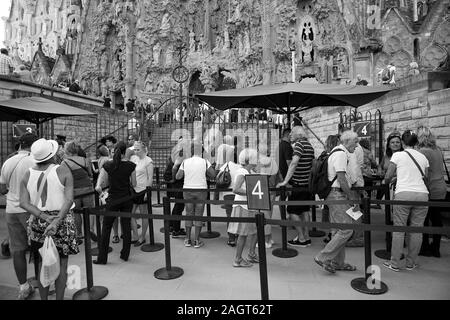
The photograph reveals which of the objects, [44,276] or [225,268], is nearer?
[44,276]

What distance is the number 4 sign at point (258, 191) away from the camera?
4.13m

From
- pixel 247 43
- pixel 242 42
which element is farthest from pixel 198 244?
pixel 242 42

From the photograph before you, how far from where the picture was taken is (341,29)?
2814cm

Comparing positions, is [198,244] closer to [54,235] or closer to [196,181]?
[196,181]

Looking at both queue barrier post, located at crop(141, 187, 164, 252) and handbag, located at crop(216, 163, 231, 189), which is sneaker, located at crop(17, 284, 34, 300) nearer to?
queue barrier post, located at crop(141, 187, 164, 252)

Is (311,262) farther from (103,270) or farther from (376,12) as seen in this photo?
(376,12)

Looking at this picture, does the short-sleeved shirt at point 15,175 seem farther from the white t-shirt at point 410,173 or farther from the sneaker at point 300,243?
the white t-shirt at point 410,173

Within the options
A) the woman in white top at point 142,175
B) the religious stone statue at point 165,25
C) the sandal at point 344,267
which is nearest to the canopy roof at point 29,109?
the woman in white top at point 142,175

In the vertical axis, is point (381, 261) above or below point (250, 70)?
below

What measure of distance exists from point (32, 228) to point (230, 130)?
48.0ft

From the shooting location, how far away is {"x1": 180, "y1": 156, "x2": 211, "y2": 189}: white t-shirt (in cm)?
584

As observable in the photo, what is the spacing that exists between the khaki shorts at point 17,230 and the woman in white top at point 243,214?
2.87 m

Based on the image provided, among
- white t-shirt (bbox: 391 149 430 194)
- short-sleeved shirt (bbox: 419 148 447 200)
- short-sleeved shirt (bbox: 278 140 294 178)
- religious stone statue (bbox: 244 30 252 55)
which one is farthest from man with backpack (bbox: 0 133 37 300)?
religious stone statue (bbox: 244 30 252 55)
